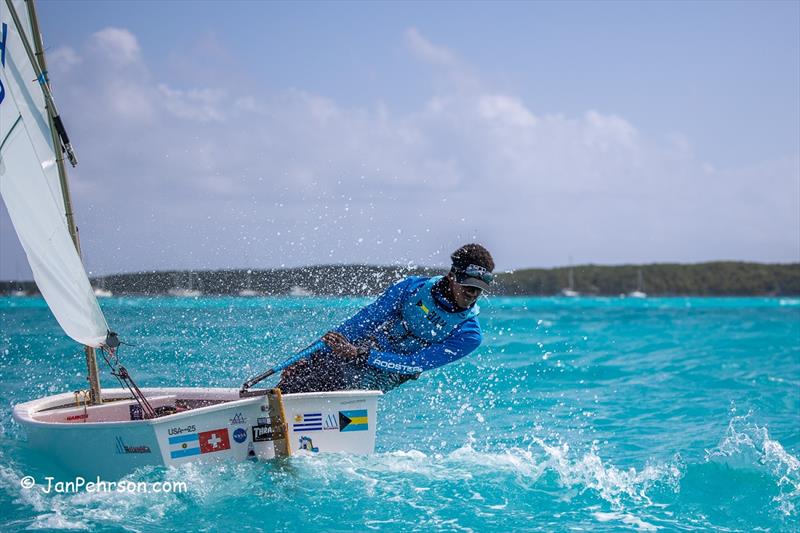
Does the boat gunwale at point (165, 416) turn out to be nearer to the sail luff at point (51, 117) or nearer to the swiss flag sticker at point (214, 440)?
the swiss flag sticker at point (214, 440)

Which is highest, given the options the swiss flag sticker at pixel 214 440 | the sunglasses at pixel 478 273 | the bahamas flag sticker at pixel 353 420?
the sunglasses at pixel 478 273

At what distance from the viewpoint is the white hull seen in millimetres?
6227

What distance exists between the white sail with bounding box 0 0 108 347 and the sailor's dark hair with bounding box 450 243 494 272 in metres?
3.42

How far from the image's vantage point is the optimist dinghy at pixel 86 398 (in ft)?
20.7

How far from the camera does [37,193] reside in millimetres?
7078

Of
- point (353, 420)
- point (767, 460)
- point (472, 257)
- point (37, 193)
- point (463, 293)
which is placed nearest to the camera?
point (472, 257)

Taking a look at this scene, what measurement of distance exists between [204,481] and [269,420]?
713 mm

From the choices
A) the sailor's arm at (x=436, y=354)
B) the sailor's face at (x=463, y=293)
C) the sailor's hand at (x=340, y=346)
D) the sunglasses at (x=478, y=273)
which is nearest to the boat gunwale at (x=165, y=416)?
the sailor's arm at (x=436, y=354)

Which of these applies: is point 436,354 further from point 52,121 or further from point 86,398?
point 52,121

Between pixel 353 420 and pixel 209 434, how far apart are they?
1.22 metres

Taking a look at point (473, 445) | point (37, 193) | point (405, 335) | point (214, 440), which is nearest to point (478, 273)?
point (405, 335)

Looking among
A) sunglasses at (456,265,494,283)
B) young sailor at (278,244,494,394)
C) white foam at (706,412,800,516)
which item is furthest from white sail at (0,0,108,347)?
white foam at (706,412,800,516)

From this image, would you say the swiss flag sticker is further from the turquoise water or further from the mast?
the mast

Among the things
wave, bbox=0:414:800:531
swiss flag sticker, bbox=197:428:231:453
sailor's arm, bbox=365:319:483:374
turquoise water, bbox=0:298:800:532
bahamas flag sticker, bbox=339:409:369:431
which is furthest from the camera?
sailor's arm, bbox=365:319:483:374
